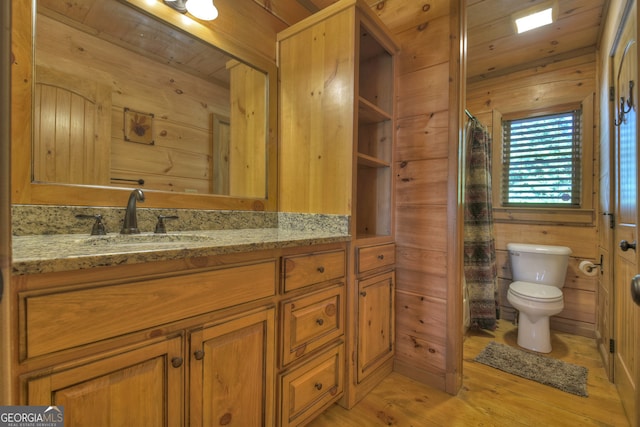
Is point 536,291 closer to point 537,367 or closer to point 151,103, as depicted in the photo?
point 537,367

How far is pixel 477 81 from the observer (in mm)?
3029

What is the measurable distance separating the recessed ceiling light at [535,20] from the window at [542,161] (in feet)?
2.75

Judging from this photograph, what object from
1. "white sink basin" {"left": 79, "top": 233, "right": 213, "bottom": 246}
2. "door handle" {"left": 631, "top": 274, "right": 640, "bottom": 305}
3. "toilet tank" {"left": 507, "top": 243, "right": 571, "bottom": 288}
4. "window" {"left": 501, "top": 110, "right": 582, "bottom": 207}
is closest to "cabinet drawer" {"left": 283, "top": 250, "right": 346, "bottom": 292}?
"white sink basin" {"left": 79, "top": 233, "right": 213, "bottom": 246}

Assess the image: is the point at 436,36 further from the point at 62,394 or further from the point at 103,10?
the point at 62,394

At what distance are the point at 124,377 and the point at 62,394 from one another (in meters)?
0.12

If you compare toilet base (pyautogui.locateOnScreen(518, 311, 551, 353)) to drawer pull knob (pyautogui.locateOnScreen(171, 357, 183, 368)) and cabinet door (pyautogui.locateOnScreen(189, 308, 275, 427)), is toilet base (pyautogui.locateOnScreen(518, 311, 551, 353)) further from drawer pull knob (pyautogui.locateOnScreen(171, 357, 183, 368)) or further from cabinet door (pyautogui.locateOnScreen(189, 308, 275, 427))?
drawer pull knob (pyautogui.locateOnScreen(171, 357, 183, 368))

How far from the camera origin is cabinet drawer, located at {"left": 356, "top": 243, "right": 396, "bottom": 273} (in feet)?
5.20

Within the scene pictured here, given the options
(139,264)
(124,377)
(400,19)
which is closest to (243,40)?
(400,19)

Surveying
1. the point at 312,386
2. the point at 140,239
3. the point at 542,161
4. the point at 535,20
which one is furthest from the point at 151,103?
the point at 542,161

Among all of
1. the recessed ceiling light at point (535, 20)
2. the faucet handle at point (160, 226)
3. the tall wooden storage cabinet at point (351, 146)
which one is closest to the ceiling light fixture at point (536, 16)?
the recessed ceiling light at point (535, 20)

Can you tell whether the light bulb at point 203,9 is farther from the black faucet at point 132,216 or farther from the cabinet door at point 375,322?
the cabinet door at point 375,322

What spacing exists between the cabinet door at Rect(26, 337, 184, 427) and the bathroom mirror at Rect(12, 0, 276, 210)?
27.8 inches

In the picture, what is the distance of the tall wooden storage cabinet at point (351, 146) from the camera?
1550mm

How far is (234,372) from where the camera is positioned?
1035 millimetres
